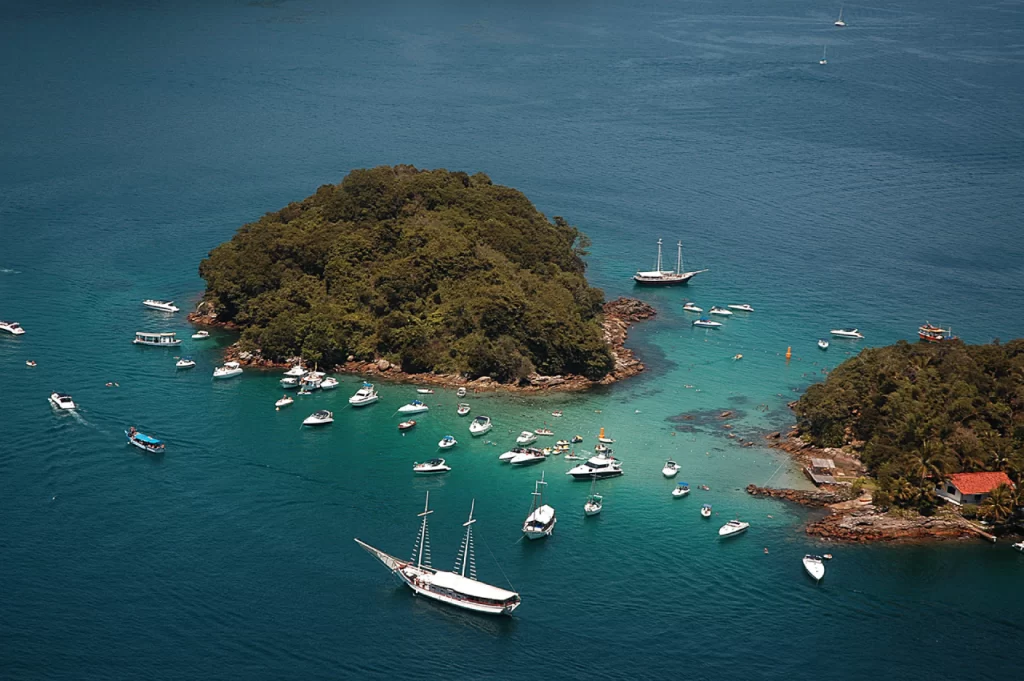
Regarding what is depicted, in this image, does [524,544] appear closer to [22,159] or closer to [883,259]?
[883,259]

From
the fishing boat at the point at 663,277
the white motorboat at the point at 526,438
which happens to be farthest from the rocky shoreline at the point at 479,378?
the fishing boat at the point at 663,277

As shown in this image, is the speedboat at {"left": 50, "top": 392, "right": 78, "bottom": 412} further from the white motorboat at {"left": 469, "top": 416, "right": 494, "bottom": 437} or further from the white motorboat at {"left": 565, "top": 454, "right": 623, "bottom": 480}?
the white motorboat at {"left": 565, "top": 454, "right": 623, "bottom": 480}

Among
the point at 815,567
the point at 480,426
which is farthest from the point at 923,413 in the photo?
the point at 480,426

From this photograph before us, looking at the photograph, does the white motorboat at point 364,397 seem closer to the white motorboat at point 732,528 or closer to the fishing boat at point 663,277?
→ the white motorboat at point 732,528

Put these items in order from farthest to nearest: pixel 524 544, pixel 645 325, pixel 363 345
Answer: pixel 645 325 < pixel 363 345 < pixel 524 544

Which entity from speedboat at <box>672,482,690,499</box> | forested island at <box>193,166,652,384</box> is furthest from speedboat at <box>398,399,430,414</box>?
speedboat at <box>672,482,690,499</box>

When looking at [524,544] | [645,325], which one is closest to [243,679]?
[524,544]
